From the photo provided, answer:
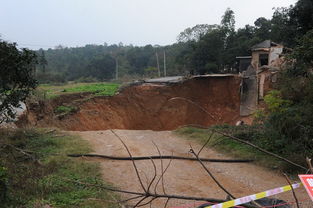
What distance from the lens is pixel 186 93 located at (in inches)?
696

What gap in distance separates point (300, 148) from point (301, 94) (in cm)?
227

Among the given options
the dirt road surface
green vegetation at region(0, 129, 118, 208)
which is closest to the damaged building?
the dirt road surface

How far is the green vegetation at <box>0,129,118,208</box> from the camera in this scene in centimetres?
443

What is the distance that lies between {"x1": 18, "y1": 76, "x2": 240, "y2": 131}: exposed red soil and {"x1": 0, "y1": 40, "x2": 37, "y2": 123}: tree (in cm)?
769

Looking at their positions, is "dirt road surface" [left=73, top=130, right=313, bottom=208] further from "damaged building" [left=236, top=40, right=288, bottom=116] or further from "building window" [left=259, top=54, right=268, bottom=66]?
"building window" [left=259, top=54, right=268, bottom=66]

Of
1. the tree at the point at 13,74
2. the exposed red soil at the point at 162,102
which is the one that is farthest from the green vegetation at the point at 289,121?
the exposed red soil at the point at 162,102

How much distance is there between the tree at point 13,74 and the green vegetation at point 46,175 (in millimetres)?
1170

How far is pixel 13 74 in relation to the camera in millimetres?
7758

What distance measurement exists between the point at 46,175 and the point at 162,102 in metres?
12.1

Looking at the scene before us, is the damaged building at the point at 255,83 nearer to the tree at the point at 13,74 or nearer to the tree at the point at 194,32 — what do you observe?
the tree at the point at 13,74

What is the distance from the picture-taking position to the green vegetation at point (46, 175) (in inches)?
174

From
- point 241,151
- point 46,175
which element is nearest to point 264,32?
point 241,151

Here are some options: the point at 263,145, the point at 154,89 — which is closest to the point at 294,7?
the point at 154,89

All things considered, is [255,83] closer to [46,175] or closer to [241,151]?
[241,151]
